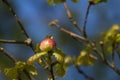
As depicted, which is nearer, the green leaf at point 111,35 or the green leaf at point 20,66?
the green leaf at point 20,66

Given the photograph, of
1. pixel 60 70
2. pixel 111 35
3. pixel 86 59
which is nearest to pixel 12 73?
pixel 60 70

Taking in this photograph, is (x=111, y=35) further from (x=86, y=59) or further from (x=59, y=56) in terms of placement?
(x=59, y=56)

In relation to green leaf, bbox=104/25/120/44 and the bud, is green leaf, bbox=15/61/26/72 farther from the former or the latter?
green leaf, bbox=104/25/120/44

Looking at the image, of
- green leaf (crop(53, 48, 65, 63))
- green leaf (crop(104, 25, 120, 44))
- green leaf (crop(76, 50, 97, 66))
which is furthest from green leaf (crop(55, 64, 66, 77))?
green leaf (crop(104, 25, 120, 44))

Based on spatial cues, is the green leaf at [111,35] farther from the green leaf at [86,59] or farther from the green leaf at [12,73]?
the green leaf at [12,73]

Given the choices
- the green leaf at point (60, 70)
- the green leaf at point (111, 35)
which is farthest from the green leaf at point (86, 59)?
the green leaf at point (60, 70)

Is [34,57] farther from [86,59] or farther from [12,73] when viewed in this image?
[86,59]

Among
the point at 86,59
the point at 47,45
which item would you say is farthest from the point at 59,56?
the point at 86,59

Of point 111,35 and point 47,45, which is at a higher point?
point 47,45

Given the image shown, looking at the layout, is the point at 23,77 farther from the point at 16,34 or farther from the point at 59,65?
the point at 16,34

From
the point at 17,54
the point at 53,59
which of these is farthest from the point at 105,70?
the point at 53,59

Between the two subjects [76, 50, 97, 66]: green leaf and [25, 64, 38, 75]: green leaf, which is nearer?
[25, 64, 38, 75]: green leaf

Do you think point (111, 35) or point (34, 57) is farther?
point (111, 35)

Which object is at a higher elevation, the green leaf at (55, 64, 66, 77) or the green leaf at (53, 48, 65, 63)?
the green leaf at (53, 48, 65, 63)
